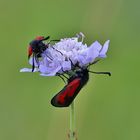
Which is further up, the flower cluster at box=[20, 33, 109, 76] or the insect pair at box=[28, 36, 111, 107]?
the flower cluster at box=[20, 33, 109, 76]

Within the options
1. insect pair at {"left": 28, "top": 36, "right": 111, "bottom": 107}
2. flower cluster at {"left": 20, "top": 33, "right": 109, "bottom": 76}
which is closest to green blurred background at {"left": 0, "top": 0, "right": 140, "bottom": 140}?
flower cluster at {"left": 20, "top": 33, "right": 109, "bottom": 76}

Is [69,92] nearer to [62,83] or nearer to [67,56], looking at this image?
[67,56]

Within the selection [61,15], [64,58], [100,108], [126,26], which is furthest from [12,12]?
[64,58]

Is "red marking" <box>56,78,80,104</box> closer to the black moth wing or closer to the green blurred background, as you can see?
the black moth wing

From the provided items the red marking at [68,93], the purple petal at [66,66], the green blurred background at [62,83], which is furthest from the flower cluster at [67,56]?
the green blurred background at [62,83]

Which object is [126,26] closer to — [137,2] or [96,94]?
[137,2]

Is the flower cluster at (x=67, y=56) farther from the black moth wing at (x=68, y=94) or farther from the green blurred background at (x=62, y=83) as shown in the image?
the green blurred background at (x=62, y=83)
